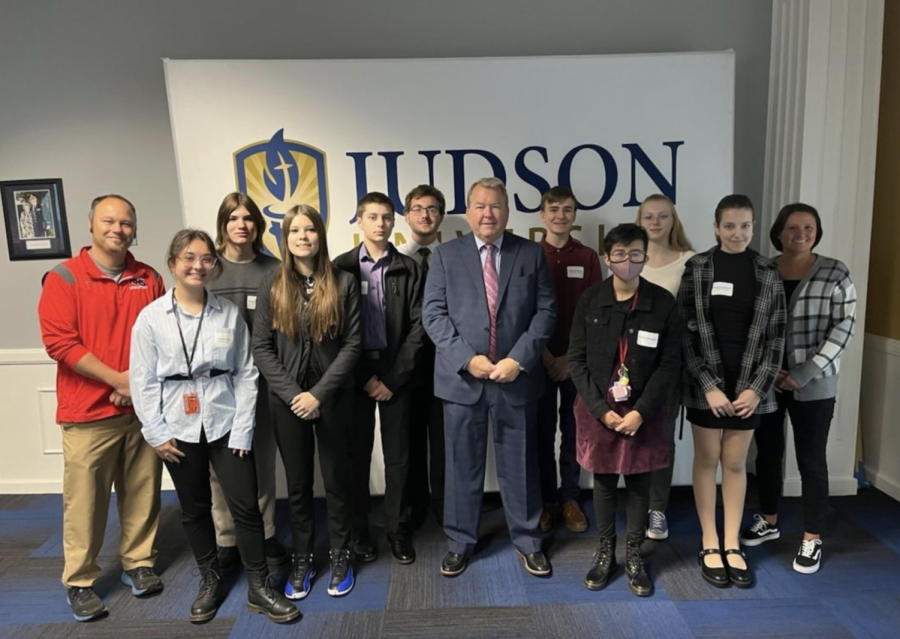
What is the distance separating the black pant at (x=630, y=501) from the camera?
95.1 inches

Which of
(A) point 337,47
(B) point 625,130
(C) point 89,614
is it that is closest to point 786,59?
(B) point 625,130

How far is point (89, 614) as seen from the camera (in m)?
2.36

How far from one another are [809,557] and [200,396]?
2.73 m

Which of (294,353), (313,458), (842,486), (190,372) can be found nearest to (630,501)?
(313,458)

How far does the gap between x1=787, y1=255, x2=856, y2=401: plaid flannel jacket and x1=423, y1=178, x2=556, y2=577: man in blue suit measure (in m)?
1.09

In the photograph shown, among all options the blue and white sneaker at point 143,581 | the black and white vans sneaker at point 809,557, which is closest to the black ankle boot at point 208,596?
the blue and white sneaker at point 143,581

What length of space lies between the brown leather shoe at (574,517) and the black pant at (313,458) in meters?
1.18

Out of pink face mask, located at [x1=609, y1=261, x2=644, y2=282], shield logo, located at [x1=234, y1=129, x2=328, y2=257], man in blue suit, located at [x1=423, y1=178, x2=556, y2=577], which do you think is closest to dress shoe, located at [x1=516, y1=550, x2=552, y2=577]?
man in blue suit, located at [x1=423, y1=178, x2=556, y2=577]

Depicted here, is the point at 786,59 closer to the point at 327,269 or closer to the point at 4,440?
the point at 327,269

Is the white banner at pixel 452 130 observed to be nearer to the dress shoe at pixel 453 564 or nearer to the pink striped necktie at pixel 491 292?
the pink striped necktie at pixel 491 292

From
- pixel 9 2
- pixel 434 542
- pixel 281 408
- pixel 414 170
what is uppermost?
pixel 9 2

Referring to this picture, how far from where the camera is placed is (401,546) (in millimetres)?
2711

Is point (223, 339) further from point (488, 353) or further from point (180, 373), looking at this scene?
point (488, 353)

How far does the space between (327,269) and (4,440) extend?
9.30ft
